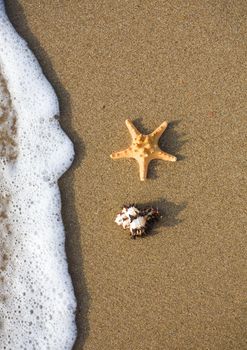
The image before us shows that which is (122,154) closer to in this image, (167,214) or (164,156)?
(164,156)

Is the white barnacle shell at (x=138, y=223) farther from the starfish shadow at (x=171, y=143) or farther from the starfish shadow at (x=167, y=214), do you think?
the starfish shadow at (x=171, y=143)

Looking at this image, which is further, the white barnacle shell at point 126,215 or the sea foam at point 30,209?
the sea foam at point 30,209

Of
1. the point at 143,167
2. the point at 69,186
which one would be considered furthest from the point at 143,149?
the point at 69,186

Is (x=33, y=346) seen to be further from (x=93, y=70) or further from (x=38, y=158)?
(x=93, y=70)

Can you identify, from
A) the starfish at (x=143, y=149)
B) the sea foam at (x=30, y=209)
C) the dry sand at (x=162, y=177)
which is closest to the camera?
the starfish at (x=143, y=149)

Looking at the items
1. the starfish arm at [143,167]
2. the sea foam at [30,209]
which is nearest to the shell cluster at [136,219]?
the starfish arm at [143,167]

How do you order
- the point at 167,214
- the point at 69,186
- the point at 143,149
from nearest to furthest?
the point at 143,149 < the point at 167,214 < the point at 69,186

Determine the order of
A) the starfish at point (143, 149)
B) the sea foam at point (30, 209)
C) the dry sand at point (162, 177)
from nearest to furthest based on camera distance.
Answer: the starfish at point (143, 149) → the dry sand at point (162, 177) → the sea foam at point (30, 209)
